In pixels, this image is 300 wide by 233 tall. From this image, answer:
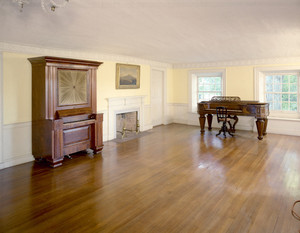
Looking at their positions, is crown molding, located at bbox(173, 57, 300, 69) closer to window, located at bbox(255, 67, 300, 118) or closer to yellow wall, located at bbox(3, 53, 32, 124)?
window, located at bbox(255, 67, 300, 118)

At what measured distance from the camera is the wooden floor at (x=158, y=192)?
247 cm

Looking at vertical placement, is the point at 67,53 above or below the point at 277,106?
above

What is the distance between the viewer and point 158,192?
323 cm

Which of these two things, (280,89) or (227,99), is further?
(227,99)

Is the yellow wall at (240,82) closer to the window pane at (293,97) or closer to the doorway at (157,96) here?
the window pane at (293,97)

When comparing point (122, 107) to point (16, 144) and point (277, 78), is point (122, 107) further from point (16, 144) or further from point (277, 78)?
point (277, 78)

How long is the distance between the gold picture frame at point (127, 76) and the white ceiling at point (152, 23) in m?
1.79

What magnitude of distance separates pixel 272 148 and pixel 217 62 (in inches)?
144

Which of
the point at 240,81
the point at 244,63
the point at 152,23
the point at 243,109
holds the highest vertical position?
the point at 244,63

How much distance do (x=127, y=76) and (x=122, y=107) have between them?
3.06ft

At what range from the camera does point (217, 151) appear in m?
5.28

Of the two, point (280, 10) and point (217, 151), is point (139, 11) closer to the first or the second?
point (280, 10)

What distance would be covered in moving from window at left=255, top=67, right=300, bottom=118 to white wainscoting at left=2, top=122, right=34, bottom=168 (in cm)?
660

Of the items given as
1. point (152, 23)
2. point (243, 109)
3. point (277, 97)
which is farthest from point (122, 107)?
point (277, 97)
